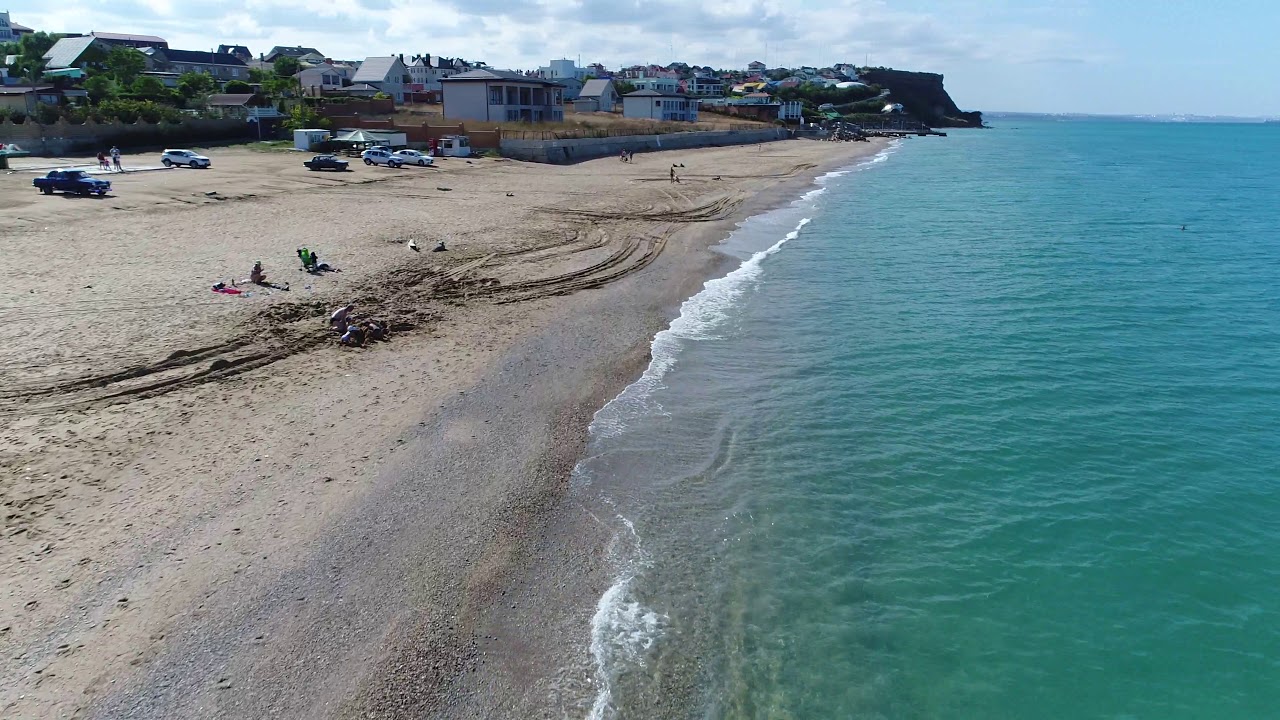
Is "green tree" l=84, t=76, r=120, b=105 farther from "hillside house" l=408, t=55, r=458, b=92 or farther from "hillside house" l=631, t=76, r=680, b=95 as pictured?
"hillside house" l=631, t=76, r=680, b=95

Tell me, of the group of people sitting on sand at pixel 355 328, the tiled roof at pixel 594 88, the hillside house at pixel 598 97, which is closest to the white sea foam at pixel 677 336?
the group of people sitting on sand at pixel 355 328

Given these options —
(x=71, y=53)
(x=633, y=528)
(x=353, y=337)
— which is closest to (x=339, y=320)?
(x=353, y=337)

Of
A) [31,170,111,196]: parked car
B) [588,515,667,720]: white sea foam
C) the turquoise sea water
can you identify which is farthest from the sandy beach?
[31,170,111,196]: parked car

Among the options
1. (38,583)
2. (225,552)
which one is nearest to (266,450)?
(225,552)

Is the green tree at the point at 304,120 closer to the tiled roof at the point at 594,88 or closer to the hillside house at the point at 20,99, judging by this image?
the hillside house at the point at 20,99

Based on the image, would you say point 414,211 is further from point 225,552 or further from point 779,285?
point 225,552

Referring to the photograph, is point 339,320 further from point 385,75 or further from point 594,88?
point 594,88

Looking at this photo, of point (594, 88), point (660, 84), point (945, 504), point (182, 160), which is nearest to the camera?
point (945, 504)
